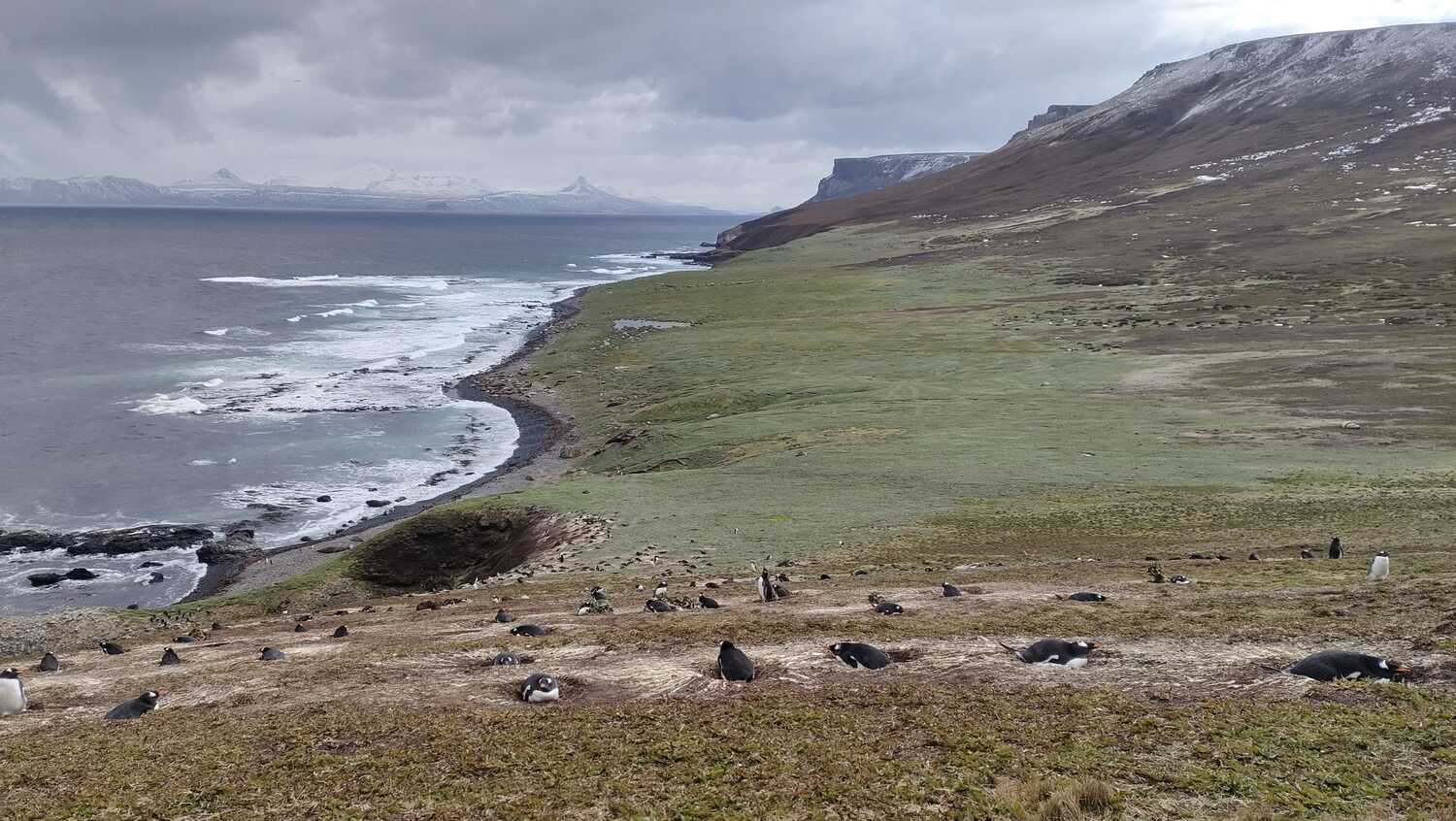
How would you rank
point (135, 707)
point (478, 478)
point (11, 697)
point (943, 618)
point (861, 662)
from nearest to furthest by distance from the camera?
point (135, 707), point (11, 697), point (861, 662), point (943, 618), point (478, 478)

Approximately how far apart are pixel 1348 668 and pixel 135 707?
19.0 meters

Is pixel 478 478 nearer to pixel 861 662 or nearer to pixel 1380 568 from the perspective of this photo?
pixel 861 662

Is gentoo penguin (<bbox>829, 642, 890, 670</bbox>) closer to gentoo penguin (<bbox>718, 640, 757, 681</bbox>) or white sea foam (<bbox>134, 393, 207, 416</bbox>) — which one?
gentoo penguin (<bbox>718, 640, 757, 681</bbox>)

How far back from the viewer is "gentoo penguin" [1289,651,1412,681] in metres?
14.2

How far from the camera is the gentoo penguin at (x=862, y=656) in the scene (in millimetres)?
16391

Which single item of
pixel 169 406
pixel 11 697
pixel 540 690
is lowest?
pixel 169 406

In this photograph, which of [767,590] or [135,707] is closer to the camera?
[135,707]

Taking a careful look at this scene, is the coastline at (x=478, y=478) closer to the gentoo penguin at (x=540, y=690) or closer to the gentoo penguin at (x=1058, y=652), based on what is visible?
the gentoo penguin at (x=540, y=690)

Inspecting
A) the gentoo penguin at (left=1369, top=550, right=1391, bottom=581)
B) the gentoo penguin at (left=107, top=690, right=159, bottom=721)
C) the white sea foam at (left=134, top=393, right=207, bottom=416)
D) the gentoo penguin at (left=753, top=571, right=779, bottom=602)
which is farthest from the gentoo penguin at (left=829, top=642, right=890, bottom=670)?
the white sea foam at (left=134, top=393, right=207, bottom=416)

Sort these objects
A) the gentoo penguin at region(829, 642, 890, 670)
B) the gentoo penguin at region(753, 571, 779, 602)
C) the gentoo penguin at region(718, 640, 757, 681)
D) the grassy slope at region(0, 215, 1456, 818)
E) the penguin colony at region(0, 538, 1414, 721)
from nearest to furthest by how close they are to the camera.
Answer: the grassy slope at region(0, 215, 1456, 818)
the penguin colony at region(0, 538, 1414, 721)
the gentoo penguin at region(718, 640, 757, 681)
the gentoo penguin at region(829, 642, 890, 670)
the gentoo penguin at region(753, 571, 779, 602)

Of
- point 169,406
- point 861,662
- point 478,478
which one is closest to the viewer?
point 861,662

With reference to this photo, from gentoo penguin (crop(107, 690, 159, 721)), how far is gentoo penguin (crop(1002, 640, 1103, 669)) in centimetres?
1459

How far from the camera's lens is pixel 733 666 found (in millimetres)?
16094

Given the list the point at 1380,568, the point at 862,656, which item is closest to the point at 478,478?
the point at 862,656
